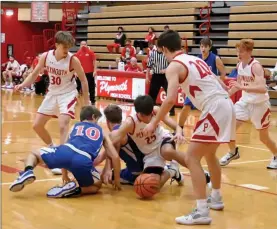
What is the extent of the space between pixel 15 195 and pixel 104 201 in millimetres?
896

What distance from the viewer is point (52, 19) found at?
28.0 m

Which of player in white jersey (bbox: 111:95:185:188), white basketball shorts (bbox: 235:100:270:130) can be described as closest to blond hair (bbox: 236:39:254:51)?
white basketball shorts (bbox: 235:100:270:130)

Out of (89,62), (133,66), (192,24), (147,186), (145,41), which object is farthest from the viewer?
(145,41)

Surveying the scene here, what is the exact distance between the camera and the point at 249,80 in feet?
23.7

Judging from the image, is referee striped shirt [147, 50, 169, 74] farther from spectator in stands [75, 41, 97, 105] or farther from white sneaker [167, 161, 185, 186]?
white sneaker [167, 161, 185, 186]

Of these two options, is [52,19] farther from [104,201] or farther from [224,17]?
[104,201]

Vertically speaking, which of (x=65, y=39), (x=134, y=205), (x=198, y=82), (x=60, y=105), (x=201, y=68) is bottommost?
(x=134, y=205)

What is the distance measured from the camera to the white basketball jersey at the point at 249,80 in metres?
7.17

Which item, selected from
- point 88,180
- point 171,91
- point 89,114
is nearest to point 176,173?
point 88,180

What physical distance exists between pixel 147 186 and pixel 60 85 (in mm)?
2081

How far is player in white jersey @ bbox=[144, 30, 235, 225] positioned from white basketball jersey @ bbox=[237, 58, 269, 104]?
7.39 ft

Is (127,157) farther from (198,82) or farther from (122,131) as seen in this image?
(198,82)

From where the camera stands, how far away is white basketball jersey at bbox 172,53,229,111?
490 centimetres

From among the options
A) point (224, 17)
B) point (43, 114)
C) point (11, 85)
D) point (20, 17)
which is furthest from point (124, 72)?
point (20, 17)
